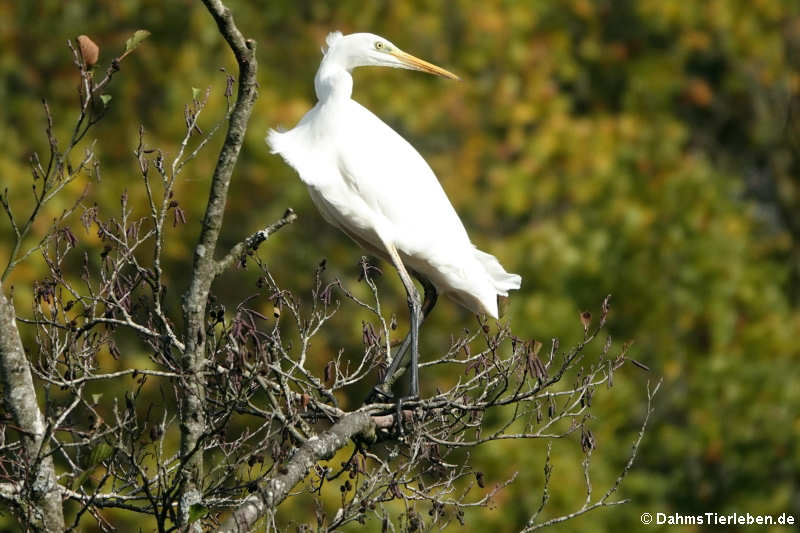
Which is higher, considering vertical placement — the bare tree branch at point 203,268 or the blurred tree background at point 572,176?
the bare tree branch at point 203,268

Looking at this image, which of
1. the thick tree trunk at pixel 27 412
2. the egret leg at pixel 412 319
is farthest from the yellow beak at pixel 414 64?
the thick tree trunk at pixel 27 412

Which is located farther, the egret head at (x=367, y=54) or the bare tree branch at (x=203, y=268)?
the egret head at (x=367, y=54)

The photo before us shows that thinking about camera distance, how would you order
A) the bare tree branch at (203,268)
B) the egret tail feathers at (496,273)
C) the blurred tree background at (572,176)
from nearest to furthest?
the bare tree branch at (203,268)
the egret tail feathers at (496,273)
the blurred tree background at (572,176)

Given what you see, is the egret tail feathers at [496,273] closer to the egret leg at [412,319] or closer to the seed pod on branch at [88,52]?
the egret leg at [412,319]

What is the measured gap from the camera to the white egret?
566 cm

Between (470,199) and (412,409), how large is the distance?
373 inches

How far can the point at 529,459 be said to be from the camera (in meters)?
12.4

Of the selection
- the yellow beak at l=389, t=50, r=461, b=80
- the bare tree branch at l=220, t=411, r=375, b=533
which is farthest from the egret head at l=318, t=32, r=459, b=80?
the bare tree branch at l=220, t=411, r=375, b=533

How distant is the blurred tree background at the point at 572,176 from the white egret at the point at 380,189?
547 centimetres

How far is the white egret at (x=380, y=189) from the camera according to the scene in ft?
18.6

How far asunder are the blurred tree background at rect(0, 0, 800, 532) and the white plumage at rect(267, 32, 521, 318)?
5.47 meters

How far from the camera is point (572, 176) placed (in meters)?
15.6

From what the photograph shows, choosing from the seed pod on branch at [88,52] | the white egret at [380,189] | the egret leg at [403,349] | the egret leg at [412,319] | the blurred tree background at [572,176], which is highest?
the seed pod on branch at [88,52]

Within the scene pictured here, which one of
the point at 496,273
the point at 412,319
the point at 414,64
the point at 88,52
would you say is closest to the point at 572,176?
the point at 496,273
